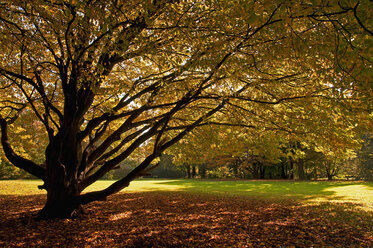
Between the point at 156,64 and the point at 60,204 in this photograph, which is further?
the point at 60,204

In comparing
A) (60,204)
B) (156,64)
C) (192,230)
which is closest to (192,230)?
(192,230)

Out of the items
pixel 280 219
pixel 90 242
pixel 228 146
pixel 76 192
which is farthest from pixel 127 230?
pixel 228 146

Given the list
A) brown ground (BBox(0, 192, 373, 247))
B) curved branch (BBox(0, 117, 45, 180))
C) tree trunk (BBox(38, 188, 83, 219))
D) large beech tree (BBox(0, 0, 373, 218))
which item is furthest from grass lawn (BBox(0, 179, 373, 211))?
tree trunk (BBox(38, 188, 83, 219))

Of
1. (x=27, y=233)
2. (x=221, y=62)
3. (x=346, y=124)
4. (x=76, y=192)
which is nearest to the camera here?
(x=221, y=62)

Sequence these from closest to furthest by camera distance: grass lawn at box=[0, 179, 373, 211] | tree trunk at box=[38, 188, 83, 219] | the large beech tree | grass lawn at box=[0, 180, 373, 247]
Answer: the large beech tree → grass lawn at box=[0, 180, 373, 247] → tree trunk at box=[38, 188, 83, 219] → grass lawn at box=[0, 179, 373, 211]

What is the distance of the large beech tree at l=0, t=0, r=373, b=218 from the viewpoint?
463 centimetres

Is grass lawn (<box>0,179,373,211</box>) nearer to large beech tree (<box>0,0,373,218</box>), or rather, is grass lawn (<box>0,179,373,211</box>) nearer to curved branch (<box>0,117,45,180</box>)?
large beech tree (<box>0,0,373,218</box>)

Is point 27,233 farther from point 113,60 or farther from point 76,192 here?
point 113,60

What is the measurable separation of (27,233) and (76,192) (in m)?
1.83

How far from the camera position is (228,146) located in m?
10.4

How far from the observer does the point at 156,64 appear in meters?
6.09

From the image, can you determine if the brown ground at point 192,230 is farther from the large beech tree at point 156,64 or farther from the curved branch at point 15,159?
the curved branch at point 15,159

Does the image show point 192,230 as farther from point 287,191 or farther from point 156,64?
point 287,191

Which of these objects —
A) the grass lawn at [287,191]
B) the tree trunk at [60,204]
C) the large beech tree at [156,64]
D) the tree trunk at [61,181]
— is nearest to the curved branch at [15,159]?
the large beech tree at [156,64]
